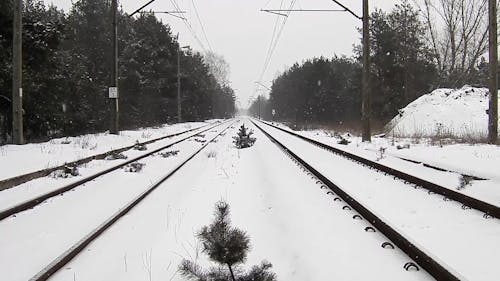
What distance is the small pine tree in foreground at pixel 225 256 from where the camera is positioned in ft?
11.7

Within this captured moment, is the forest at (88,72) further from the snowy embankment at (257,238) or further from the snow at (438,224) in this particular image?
the snow at (438,224)

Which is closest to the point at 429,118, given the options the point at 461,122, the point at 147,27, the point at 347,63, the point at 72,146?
the point at 461,122

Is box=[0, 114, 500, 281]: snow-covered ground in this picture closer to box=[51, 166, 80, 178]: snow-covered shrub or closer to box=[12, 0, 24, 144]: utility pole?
box=[51, 166, 80, 178]: snow-covered shrub

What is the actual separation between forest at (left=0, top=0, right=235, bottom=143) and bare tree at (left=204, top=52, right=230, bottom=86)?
2093 inches

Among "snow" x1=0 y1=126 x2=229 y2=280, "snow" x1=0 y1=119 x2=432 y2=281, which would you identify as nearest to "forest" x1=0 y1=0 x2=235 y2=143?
"snow" x1=0 y1=126 x2=229 y2=280

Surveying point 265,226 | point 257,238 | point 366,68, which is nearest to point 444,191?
point 265,226

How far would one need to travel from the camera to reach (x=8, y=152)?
13.8 metres

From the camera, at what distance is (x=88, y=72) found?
146 feet

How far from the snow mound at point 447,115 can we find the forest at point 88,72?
20.9 metres

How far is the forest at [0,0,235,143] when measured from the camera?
2472 cm

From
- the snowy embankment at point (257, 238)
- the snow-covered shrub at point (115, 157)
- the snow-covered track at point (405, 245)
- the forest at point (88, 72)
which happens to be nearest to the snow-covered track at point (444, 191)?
the snow-covered track at point (405, 245)

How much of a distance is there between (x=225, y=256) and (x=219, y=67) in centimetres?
14055

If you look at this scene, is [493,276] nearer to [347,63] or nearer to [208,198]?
[208,198]

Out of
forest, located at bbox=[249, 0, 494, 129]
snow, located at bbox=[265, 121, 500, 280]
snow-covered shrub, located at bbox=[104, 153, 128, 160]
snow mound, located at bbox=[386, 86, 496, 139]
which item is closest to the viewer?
snow, located at bbox=[265, 121, 500, 280]
